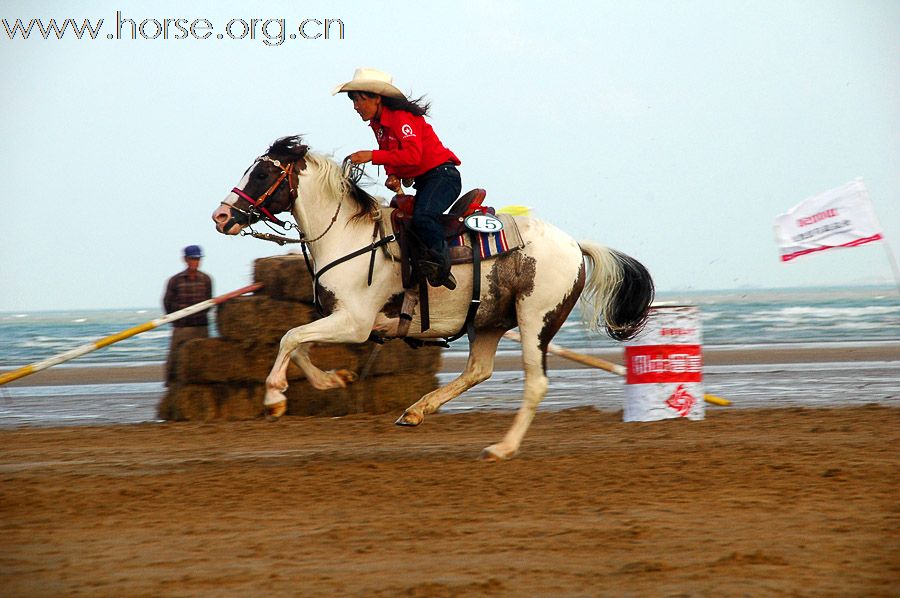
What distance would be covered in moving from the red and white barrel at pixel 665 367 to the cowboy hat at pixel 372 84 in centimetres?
365

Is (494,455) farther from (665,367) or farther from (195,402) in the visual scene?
(195,402)

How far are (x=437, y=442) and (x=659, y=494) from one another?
3321mm

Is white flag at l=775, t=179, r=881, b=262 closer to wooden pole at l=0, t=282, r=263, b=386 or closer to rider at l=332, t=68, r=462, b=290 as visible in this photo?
rider at l=332, t=68, r=462, b=290

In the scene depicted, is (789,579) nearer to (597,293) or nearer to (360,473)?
(360,473)

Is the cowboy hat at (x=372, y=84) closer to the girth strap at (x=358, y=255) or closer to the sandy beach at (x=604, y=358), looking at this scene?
the girth strap at (x=358, y=255)

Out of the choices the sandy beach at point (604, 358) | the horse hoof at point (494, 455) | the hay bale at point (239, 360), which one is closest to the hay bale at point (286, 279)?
the hay bale at point (239, 360)

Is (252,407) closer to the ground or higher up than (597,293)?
closer to the ground

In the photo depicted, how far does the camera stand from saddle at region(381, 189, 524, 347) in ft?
26.4

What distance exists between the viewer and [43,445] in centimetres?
980

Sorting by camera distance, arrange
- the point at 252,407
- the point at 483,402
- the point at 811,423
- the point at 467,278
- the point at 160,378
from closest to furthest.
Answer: the point at 467,278, the point at 811,423, the point at 252,407, the point at 483,402, the point at 160,378

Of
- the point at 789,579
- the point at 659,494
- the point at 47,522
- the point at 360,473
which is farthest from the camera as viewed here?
the point at 360,473

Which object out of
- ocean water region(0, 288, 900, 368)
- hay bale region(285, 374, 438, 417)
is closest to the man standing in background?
hay bale region(285, 374, 438, 417)

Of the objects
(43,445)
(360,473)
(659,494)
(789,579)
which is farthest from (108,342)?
(789,579)

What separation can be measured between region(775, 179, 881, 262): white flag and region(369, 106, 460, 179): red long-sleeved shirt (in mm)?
5195
